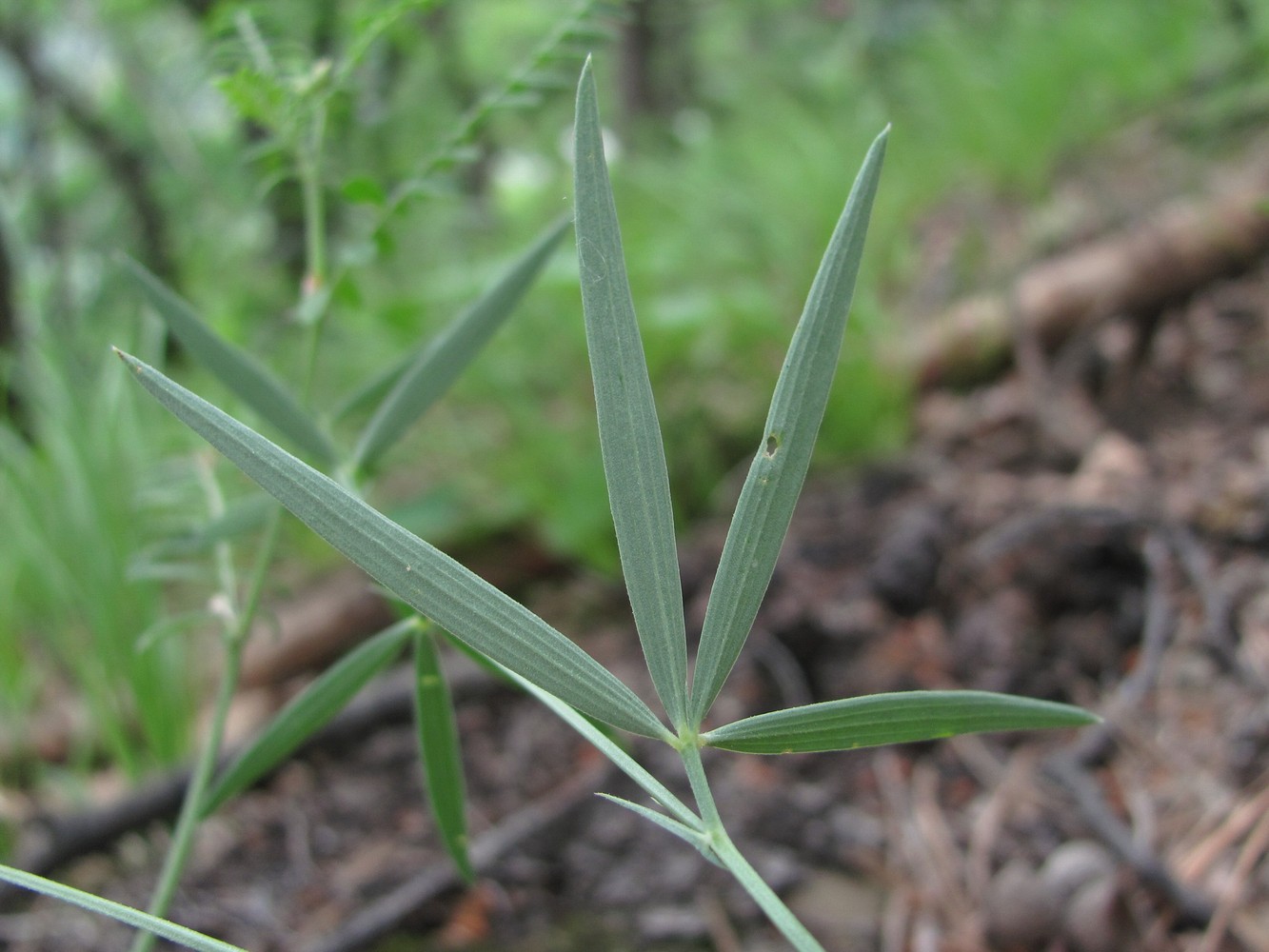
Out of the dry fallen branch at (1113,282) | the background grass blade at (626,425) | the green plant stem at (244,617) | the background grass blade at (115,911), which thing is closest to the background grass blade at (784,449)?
the background grass blade at (626,425)

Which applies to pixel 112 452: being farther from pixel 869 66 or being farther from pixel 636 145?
pixel 869 66

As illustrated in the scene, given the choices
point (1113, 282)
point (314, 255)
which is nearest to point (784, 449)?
point (314, 255)

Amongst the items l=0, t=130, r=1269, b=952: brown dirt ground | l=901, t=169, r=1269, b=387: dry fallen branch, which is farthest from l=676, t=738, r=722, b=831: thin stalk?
l=901, t=169, r=1269, b=387: dry fallen branch

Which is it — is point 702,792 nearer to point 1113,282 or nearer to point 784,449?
point 784,449

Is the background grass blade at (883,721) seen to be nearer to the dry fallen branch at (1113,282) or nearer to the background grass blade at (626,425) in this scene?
the background grass blade at (626,425)

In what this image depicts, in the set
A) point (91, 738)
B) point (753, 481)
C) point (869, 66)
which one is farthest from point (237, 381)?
point (869, 66)
